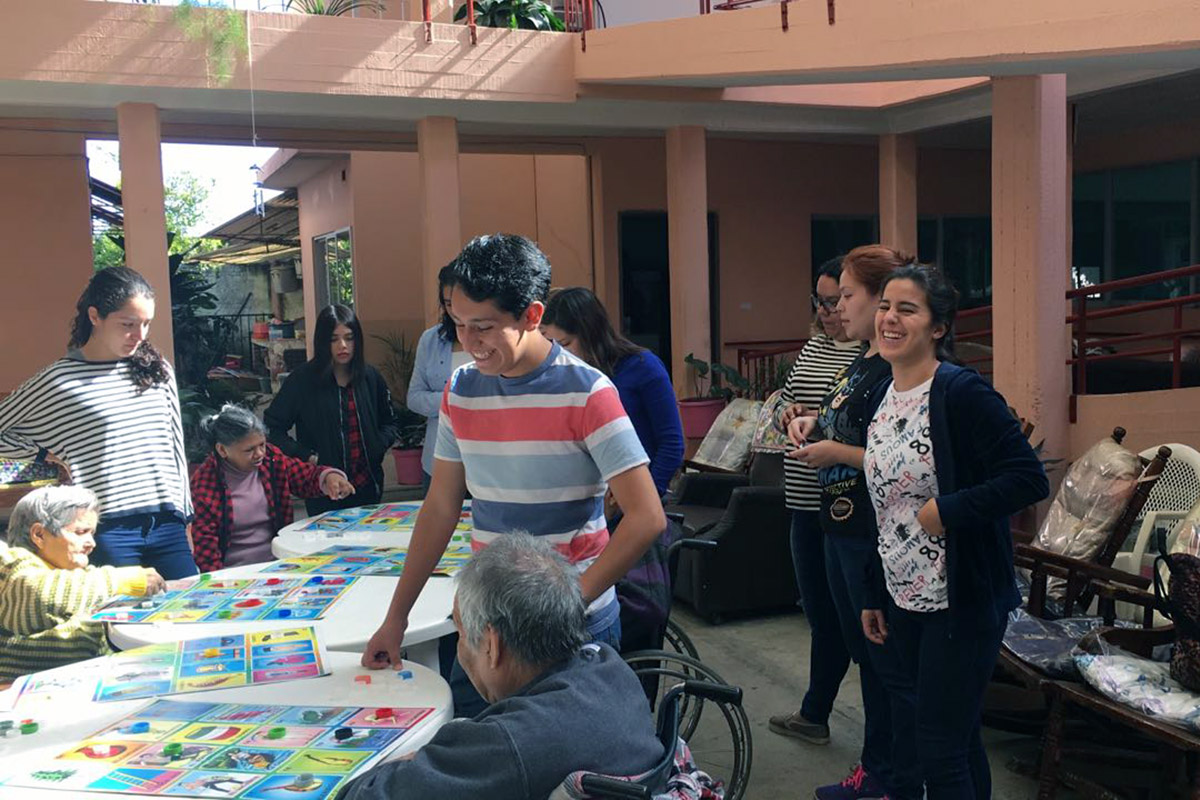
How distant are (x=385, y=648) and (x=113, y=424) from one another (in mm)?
1536

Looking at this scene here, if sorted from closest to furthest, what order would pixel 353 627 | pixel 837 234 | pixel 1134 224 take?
1. pixel 353 627
2. pixel 1134 224
3. pixel 837 234

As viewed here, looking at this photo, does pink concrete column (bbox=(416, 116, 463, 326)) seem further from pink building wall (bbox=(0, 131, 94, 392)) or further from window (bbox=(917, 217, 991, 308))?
window (bbox=(917, 217, 991, 308))

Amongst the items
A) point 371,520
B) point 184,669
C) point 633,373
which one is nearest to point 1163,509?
point 633,373

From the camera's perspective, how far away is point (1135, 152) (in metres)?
11.0

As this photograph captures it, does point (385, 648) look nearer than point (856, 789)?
Yes

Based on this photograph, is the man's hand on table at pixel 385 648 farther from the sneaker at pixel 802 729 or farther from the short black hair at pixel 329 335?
the short black hair at pixel 329 335

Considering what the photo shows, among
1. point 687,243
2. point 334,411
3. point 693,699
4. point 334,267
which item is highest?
point 334,267

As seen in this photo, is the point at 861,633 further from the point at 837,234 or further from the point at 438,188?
the point at 837,234

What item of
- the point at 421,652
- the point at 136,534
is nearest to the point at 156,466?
the point at 136,534

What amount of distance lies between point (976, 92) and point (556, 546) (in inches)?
274

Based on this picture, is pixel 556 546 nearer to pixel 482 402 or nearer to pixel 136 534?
pixel 482 402

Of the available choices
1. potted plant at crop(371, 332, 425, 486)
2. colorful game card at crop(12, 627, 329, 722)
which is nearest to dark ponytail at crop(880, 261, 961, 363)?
colorful game card at crop(12, 627, 329, 722)

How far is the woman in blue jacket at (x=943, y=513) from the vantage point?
2521 mm

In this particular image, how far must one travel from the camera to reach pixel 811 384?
363 cm
